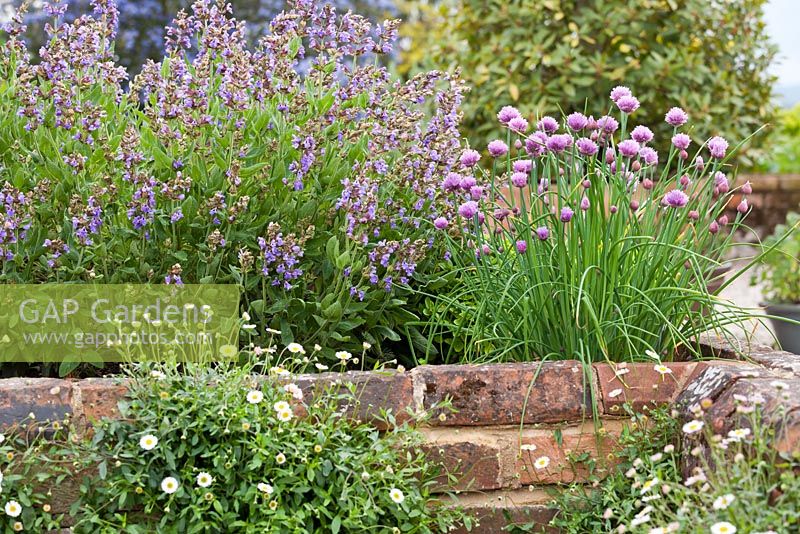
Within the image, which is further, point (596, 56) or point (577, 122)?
point (596, 56)

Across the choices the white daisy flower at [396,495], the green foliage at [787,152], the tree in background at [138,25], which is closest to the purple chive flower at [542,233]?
the white daisy flower at [396,495]

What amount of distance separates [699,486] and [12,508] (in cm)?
151

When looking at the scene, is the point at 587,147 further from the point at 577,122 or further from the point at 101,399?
the point at 101,399

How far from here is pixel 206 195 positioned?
8.71 feet

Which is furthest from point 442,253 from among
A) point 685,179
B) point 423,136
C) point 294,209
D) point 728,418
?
point 728,418

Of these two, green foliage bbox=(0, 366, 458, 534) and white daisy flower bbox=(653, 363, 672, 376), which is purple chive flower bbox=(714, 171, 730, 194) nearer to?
white daisy flower bbox=(653, 363, 672, 376)

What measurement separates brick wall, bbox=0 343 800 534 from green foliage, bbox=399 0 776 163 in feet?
12.4

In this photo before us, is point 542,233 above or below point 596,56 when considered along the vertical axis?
below

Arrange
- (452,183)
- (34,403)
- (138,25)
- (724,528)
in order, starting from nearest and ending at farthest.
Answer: (724,528) → (34,403) → (452,183) → (138,25)

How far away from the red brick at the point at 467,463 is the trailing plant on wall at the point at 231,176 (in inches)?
18.3

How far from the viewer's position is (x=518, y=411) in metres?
2.45

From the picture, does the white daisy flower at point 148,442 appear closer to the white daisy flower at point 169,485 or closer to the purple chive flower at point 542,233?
the white daisy flower at point 169,485

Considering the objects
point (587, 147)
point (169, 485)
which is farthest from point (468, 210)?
point (169, 485)

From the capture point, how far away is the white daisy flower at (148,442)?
7.04 ft
